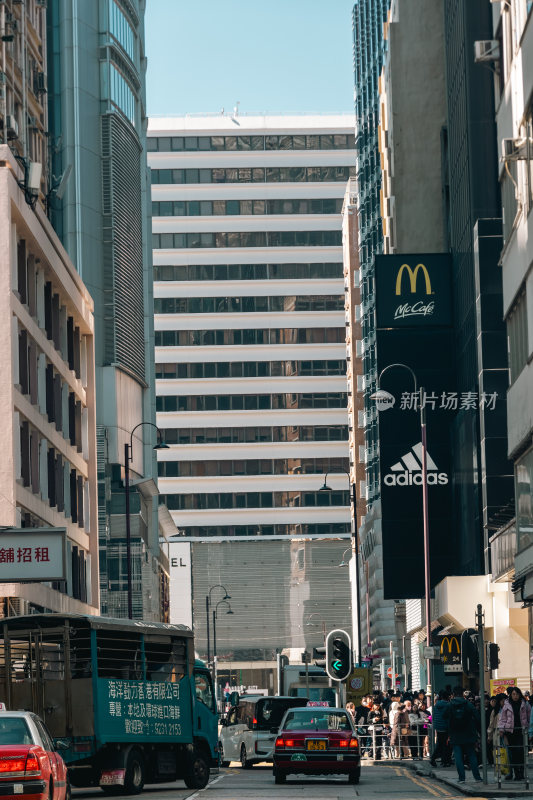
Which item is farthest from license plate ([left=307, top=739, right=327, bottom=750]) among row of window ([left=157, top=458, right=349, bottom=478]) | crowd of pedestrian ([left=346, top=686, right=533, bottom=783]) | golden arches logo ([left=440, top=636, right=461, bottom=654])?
row of window ([left=157, top=458, right=349, bottom=478])

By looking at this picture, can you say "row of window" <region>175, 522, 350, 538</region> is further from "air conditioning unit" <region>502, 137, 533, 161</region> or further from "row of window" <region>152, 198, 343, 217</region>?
"air conditioning unit" <region>502, 137, 533, 161</region>

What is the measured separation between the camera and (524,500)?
32594 millimetres

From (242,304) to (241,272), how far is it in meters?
3.13

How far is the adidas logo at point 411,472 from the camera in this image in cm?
6362

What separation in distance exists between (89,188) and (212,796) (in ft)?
205

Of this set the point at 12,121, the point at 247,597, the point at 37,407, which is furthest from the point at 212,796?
the point at 247,597

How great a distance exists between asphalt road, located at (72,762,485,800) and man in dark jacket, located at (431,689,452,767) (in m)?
1.03

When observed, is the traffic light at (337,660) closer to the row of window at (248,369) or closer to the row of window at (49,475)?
the row of window at (49,475)

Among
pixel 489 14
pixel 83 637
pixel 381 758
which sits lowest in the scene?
pixel 381 758

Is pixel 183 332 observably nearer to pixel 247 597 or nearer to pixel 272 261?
pixel 272 261

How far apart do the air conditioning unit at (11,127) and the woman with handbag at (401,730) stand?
2694cm

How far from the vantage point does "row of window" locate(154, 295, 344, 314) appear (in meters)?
146

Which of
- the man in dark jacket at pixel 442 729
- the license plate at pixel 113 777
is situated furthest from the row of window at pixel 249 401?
the license plate at pixel 113 777

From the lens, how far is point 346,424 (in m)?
144
